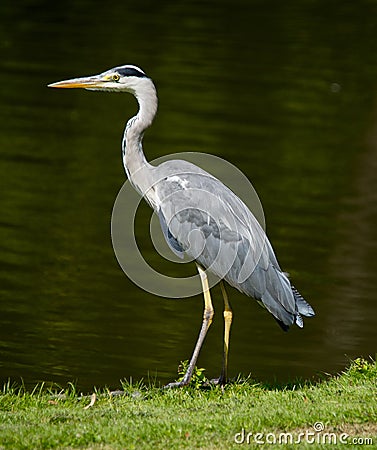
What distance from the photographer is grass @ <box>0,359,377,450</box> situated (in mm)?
5438

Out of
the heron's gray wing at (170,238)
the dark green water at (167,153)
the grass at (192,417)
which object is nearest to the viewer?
the grass at (192,417)

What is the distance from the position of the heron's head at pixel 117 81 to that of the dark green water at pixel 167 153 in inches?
98.7

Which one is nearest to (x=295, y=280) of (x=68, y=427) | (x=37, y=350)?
(x=37, y=350)

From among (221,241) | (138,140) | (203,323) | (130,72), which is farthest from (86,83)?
(203,323)

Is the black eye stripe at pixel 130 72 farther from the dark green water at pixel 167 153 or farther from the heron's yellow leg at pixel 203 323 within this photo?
the dark green water at pixel 167 153

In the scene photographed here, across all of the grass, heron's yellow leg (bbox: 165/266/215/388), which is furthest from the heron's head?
the grass

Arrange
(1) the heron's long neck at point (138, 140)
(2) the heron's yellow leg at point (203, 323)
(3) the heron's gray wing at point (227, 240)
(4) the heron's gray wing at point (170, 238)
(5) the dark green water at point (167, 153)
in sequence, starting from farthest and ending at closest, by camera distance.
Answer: (5) the dark green water at point (167, 153)
(1) the heron's long neck at point (138, 140)
(4) the heron's gray wing at point (170, 238)
(3) the heron's gray wing at point (227, 240)
(2) the heron's yellow leg at point (203, 323)

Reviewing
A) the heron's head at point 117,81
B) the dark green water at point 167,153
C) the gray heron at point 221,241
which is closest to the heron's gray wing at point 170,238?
the gray heron at point 221,241

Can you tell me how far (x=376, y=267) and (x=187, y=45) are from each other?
1479cm

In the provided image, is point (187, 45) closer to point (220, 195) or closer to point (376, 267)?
point (376, 267)

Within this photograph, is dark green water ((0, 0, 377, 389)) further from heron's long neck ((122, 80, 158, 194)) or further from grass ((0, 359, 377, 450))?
grass ((0, 359, 377, 450))

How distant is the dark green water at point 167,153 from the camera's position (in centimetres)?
992

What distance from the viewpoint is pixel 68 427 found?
5.63 m

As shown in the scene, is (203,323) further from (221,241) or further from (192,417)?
(192,417)
